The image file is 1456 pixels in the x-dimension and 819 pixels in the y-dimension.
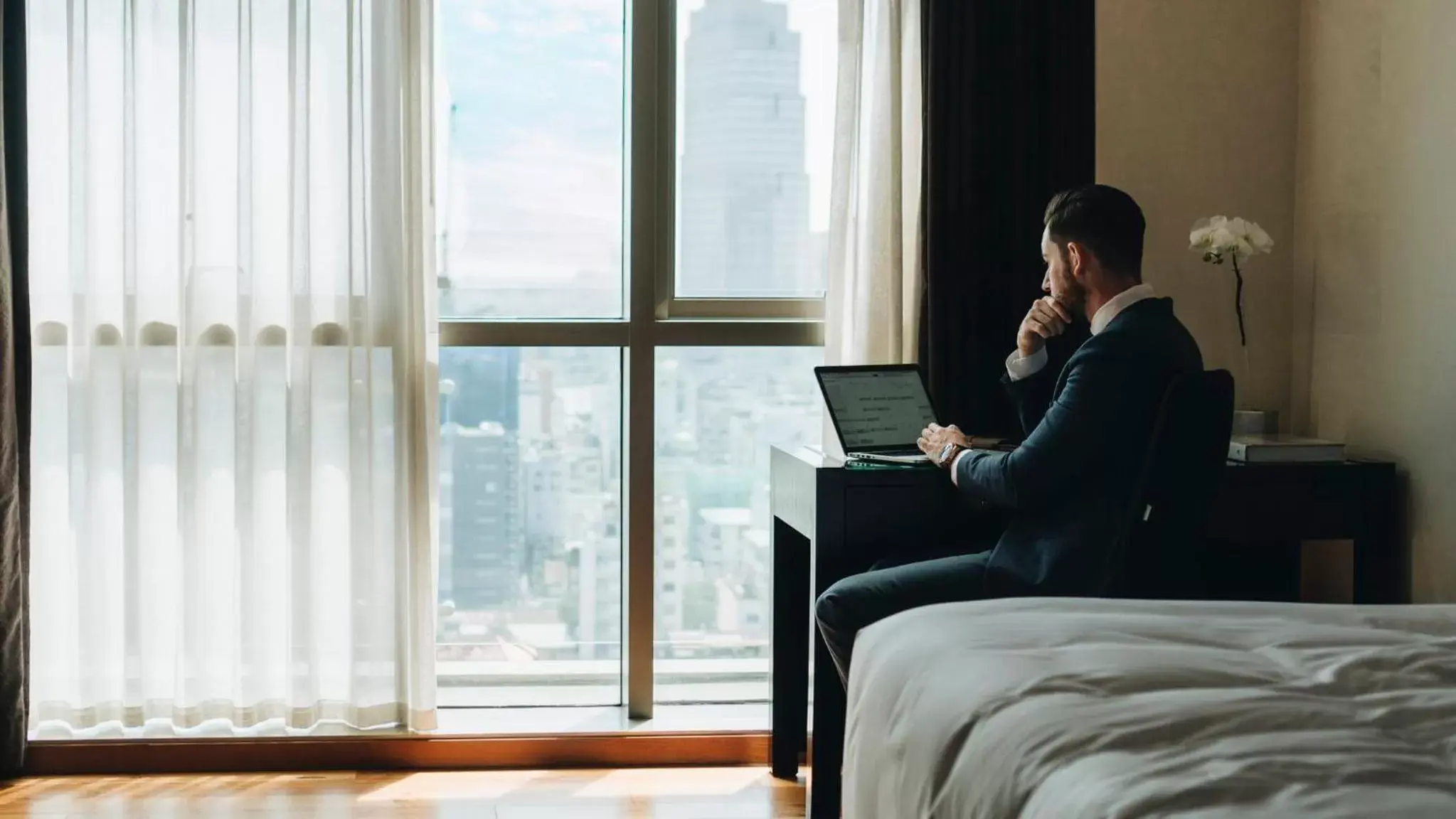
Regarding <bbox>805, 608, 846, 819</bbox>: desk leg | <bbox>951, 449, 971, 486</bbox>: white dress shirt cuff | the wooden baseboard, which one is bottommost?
the wooden baseboard

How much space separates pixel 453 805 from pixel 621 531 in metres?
0.80

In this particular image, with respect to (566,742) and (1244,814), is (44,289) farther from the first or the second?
(1244,814)

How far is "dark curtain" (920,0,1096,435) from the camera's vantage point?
9.76 feet

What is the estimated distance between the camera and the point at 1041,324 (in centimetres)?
254

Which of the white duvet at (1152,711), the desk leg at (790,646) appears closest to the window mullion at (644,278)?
the desk leg at (790,646)

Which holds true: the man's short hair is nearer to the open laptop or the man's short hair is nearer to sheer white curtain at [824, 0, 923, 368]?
the open laptop

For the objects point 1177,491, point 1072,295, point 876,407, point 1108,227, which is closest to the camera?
point 1177,491

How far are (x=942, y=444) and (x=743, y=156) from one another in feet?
3.41

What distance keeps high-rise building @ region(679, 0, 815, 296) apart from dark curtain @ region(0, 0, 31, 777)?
149 centimetres

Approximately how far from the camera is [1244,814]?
92 cm

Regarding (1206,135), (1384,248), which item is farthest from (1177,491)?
(1206,135)

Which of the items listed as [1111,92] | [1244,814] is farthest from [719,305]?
[1244,814]

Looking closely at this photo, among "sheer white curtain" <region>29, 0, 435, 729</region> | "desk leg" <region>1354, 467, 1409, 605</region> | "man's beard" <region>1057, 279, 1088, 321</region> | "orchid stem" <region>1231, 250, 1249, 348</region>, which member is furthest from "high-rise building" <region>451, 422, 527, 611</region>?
"desk leg" <region>1354, 467, 1409, 605</region>

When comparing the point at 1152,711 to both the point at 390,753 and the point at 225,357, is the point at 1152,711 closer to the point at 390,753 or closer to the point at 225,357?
the point at 390,753
